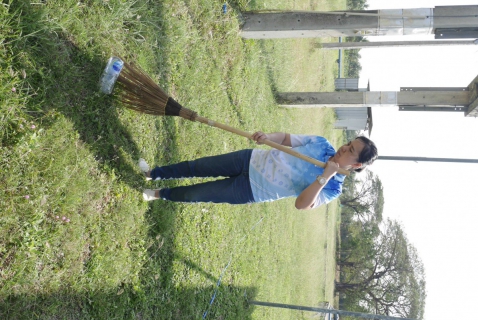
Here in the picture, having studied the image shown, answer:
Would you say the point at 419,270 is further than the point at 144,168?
Yes

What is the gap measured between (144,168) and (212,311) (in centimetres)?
246

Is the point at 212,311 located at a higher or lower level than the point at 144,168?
lower

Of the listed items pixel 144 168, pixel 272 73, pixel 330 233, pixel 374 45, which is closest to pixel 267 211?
pixel 272 73

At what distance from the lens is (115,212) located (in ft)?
13.4

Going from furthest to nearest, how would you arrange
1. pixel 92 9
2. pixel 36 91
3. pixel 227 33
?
pixel 227 33
pixel 92 9
pixel 36 91

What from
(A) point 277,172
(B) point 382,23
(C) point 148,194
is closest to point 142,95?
(C) point 148,194

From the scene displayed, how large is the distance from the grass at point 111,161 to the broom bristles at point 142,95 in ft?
0.56

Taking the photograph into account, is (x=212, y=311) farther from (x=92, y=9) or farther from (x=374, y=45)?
(x=374, y=45)

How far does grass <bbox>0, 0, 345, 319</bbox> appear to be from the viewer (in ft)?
10.3

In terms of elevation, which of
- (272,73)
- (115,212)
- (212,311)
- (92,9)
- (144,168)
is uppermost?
(272,73)

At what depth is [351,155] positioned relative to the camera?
3.79m

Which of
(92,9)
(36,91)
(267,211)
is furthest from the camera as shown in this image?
(267,211)

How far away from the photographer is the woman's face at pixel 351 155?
3.78 metres

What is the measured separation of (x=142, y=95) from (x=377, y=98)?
16.5 ft
